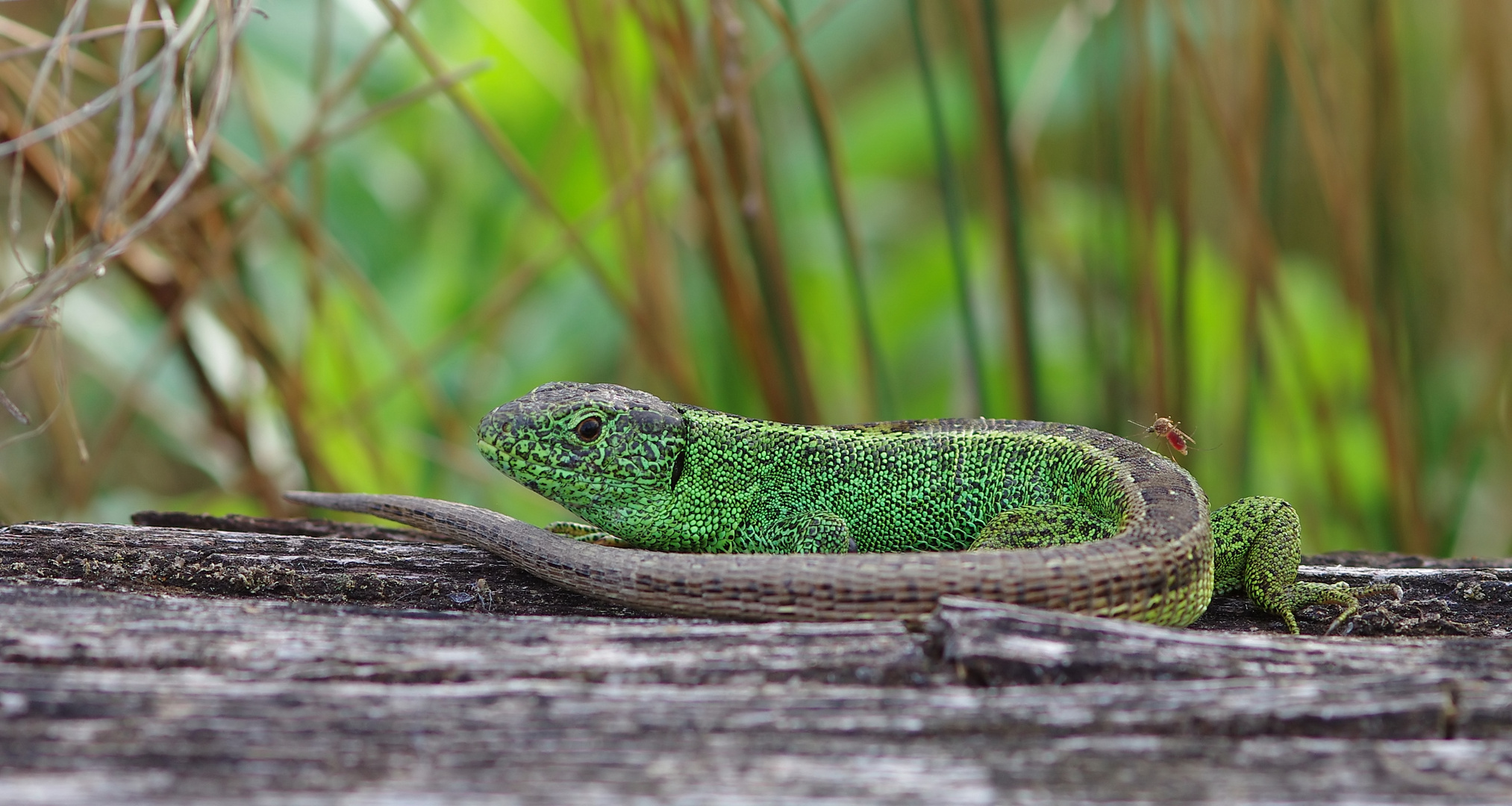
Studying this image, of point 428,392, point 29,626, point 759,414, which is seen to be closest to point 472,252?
point 428,392

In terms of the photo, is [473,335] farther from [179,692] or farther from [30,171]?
[179,692]

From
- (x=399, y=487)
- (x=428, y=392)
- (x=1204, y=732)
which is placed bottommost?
(x=1204, y=732)

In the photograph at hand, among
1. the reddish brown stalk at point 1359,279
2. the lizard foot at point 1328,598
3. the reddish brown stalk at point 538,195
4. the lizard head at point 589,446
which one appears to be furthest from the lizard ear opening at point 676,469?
the reddish brown stalk at point 1359,279

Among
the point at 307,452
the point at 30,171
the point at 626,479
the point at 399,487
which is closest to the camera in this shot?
the point at 626,479

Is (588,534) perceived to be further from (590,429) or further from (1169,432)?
(1169,432)

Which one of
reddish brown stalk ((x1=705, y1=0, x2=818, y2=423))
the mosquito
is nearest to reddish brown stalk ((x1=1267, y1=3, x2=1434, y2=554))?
the mosquito

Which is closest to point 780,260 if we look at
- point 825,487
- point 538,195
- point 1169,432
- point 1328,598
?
point 538,195

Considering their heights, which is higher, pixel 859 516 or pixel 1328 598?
pixel 859 516

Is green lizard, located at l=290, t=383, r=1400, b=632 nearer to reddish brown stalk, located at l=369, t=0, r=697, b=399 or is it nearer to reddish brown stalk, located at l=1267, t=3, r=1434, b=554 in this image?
reddish brown stalk, located at l=369, t=0, r=697, b=399
